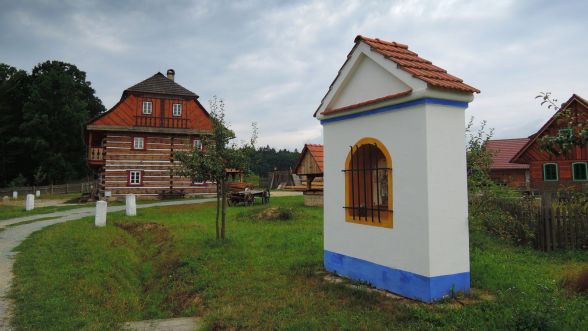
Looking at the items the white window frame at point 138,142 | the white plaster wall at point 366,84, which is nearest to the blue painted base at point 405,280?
the white plaster wall at point 366,84

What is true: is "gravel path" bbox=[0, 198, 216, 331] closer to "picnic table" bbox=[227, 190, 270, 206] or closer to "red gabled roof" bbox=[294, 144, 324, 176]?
"picnic table" bbox=[227, 190, 270, 206]

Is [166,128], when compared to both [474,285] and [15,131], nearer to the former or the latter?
[474,285]

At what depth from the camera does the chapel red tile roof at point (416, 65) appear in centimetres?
536

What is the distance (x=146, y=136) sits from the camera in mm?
27062

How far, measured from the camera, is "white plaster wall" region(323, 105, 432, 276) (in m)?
5.21

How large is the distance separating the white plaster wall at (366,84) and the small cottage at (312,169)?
11910 millimetres

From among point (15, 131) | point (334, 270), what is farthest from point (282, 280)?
point (15, 131)

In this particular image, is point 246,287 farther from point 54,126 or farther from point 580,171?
point 54,126

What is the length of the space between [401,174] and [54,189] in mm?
43703

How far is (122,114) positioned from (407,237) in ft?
83.6

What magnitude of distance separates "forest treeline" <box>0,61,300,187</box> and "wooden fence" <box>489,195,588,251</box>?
144 feet

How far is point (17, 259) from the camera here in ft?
28.9

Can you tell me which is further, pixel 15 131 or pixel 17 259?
pixel 15 131

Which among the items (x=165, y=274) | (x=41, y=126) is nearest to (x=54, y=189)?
(x=41, y=126)
